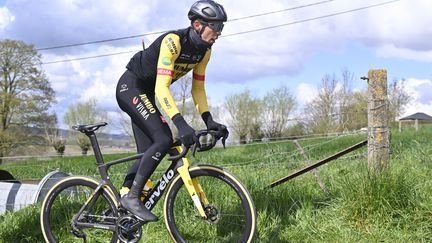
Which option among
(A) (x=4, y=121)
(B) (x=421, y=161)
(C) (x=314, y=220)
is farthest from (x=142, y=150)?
(A) (x=4, y=121)

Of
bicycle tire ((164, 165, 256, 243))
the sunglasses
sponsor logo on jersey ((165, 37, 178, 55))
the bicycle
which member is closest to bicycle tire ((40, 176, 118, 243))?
the bicycle

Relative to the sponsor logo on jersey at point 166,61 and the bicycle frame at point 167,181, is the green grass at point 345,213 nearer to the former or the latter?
the bicycle frame at point 167,181

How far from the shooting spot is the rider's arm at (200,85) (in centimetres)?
498

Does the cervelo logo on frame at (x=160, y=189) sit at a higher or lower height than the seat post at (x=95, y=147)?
lower

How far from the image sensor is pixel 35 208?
650 cm

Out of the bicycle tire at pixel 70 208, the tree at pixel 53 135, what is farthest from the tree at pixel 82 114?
the bicycle tire at pixel 70 208

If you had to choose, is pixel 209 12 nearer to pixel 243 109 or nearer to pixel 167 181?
pixel 167 181

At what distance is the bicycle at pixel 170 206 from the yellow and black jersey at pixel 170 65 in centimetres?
52

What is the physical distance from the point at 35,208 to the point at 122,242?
2.29 m

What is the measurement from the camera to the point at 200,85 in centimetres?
505

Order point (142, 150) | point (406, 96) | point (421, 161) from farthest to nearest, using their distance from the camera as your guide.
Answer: point (406, 96)
point (421, 161)
point (142, 150)

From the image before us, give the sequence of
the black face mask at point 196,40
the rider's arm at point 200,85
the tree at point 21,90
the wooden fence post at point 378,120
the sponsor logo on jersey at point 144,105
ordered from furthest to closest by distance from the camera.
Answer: the tree at point 21,90
the wooden fence post at point 378,120
the rider's arm at point 200,85
the sponsor logo on jersey at point 144,105
the black face mask at point 196,40

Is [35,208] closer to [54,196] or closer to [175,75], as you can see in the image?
[54,196]

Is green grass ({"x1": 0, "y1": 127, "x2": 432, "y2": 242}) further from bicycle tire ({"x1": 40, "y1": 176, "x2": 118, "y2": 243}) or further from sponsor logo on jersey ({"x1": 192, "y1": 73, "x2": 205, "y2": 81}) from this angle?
sponsor logo on jersey ({"x1": 192, "y1": 73, "x2": 205, "y2": 81})
